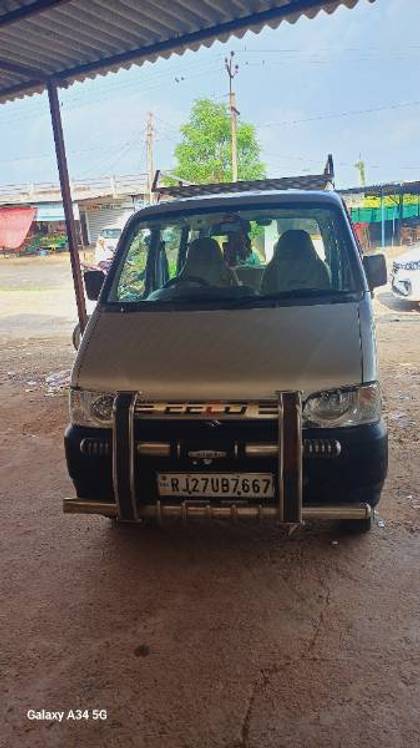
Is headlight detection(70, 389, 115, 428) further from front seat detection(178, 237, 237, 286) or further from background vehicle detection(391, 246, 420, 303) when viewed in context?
background vehicle detection(391, 246, 420, 303)

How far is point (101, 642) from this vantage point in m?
2.51

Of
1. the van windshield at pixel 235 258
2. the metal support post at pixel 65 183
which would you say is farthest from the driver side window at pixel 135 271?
the metal support post at pixel 65 183

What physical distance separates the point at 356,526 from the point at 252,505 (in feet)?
2.87

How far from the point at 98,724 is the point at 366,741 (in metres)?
0.97

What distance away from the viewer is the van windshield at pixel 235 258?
11.1 ft

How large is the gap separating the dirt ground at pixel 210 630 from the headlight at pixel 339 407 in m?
0.85

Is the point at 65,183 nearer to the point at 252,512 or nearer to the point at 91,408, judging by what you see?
the point at 91,408

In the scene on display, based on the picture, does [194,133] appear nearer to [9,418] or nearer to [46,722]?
[9,418]

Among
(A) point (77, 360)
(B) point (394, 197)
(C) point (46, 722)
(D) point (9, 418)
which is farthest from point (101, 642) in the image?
(B) point (394, 197)

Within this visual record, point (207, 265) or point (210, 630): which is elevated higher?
point (207, 265)

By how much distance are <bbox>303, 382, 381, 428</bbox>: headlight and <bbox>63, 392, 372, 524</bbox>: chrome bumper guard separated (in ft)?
0.41

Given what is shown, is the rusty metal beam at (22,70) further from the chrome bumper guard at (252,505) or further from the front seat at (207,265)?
the chrome bumper guard at (252,505)

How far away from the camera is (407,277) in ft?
35.7

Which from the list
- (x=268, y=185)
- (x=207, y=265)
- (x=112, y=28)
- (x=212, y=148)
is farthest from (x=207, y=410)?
(x=212, y=148)
